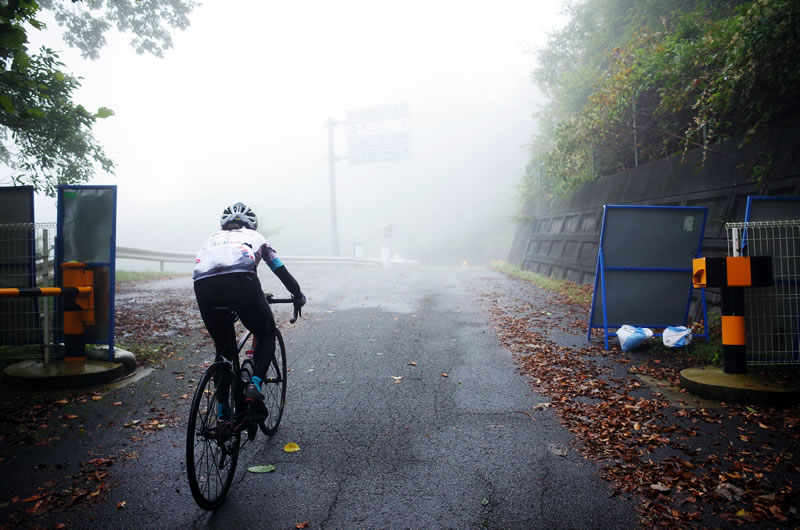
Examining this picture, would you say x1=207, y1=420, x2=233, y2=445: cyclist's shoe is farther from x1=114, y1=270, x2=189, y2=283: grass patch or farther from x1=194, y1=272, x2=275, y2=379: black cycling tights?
x1=114, y1=270, x2=189, y2=283: grass patch

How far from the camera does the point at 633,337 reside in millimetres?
6875

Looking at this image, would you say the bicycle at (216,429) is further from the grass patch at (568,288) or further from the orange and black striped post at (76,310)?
the grass patch at (568,288)

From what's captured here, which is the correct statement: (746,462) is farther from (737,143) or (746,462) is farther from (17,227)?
(17,227)

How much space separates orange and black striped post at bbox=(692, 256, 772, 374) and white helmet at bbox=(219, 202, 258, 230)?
4.66 meters

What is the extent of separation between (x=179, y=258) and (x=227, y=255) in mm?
19491

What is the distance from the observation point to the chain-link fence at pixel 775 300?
544 centimetres

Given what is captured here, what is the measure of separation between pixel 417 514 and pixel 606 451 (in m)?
1.75

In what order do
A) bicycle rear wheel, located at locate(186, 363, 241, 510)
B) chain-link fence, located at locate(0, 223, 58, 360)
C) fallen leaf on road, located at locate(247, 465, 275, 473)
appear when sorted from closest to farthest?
bicycle rear wheel, located at locate(186, 363, 241, 510) < fallen leaf on road, located at locate(247, 465, 275, 473) < chain-link fence, located at locate(0, 223, 58, 360)

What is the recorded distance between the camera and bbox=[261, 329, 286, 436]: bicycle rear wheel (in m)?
4.37

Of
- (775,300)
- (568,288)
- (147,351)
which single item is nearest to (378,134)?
(568,288)

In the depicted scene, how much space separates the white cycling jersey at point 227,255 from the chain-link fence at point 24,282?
360cm

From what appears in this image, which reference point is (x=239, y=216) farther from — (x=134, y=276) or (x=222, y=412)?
(x=134, y=276)

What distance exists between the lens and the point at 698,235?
7.09 meters

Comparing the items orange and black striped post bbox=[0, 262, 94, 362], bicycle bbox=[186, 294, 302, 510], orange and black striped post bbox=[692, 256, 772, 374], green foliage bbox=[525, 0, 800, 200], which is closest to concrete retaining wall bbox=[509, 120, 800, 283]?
green foliage bbox=[525, 0, 800, 200]
